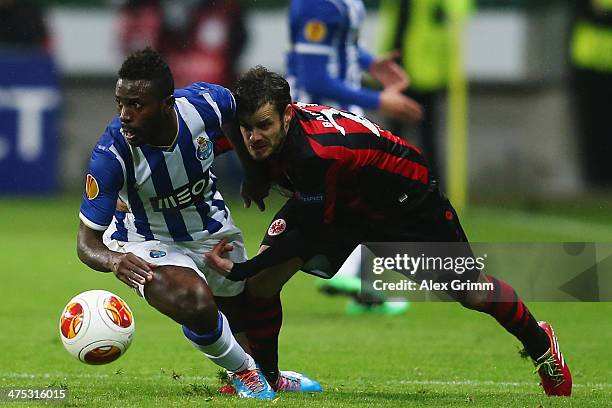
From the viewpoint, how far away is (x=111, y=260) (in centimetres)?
492

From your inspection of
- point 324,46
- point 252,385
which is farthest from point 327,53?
point 252,385

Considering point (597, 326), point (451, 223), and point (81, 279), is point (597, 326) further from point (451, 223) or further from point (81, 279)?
point (81, 279)

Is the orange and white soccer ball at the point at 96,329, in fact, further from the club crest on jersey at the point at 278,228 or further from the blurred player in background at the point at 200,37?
the blurred player in background at the point at 200,37

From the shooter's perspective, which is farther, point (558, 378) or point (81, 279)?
point (81, 279)

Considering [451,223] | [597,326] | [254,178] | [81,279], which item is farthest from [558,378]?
[81,279]

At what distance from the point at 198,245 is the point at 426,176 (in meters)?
1.04

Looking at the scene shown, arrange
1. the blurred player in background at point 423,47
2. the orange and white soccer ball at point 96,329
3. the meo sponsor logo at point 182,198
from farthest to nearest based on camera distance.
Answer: the blurred player in background at point 423,47 < the meo sponsor logo at point 182,198 < the orange and white soccer ball at point 96,329

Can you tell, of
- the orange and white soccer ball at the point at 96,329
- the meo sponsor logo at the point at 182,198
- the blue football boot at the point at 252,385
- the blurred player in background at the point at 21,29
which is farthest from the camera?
the blurred player in background at the point at 21,29

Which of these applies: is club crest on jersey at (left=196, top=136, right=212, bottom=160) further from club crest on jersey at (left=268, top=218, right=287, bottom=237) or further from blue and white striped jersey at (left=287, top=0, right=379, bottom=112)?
blue and white striped jersey at (left=287, top=0, right=379, bottom=112)

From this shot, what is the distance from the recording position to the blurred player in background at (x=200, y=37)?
56.3 ft

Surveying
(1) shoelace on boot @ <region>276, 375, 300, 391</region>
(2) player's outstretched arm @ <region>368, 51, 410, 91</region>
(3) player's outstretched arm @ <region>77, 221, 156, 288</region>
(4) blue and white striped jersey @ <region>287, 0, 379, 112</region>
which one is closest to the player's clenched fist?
(3) player's outstretched arm @ <region>77, 221, 156, 288</region>

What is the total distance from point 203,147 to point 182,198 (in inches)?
9.5

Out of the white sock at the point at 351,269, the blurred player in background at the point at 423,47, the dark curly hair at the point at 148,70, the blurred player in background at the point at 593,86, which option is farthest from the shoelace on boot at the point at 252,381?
the blurred player in background at the point at 593,86

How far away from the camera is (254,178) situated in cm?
560
